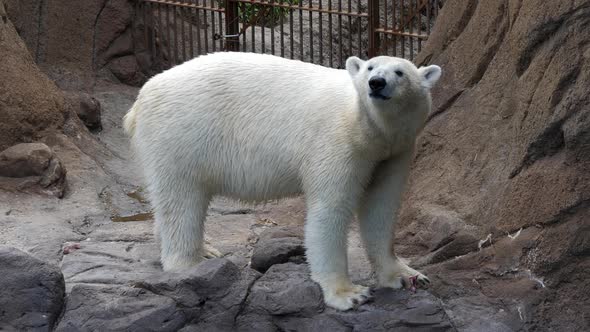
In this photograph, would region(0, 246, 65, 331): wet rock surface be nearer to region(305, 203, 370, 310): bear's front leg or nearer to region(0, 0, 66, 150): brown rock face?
region(305, 203, 370, 310): bear's front leg

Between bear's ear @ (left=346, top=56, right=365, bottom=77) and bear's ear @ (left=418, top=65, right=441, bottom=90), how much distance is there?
340 mm

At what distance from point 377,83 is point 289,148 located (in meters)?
0.86

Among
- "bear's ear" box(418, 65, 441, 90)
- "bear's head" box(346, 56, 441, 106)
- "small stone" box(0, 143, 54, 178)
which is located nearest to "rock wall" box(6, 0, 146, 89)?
"small stone" box(0, 143, 54, 178)

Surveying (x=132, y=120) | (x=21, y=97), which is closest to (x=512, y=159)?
(x=132, y=120)

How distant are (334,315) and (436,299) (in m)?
0.60

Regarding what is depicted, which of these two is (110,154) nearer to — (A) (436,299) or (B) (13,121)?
(B) (13,121)

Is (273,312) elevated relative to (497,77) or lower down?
lower down

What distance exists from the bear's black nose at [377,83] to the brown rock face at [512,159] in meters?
1.17

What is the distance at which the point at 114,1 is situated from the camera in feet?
36.3

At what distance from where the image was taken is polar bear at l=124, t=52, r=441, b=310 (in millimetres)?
5676

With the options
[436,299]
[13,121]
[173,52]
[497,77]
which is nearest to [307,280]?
[436,299]

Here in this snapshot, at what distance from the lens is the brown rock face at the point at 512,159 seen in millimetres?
5746

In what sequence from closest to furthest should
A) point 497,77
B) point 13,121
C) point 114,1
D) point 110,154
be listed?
point 497,77
point 13,121
point 110,154
point 114,1

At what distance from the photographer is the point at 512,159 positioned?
20.7 feet
